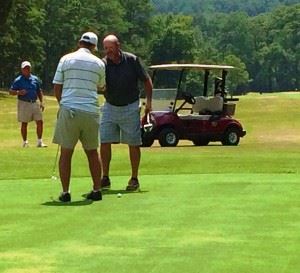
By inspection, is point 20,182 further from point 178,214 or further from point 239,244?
point 239,244

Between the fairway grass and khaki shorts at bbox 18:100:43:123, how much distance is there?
8259mm

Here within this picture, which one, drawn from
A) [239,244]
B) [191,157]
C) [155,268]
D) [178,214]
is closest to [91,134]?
[178,214]

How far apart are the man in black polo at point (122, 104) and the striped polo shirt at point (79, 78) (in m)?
0.83

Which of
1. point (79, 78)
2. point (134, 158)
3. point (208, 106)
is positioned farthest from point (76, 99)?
point (208, 106)

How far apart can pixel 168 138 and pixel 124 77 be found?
40.6 ft

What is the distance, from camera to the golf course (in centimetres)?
541

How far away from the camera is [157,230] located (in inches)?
258

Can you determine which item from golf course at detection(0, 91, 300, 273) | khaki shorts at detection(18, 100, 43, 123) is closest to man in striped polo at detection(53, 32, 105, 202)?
golf course at detection(0, 91, 300, 273)

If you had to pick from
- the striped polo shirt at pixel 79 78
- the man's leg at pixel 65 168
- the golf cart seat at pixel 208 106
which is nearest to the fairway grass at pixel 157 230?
the man's leg at pixel 65 168

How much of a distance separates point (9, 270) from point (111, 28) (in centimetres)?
11474

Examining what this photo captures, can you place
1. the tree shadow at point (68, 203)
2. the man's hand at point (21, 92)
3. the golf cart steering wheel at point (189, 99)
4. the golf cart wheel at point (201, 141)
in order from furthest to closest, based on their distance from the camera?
the golf cart wheel at point (201, 141), the golf cart steering wheel at point (189, 99), the man's hand at point (21, 92), the tree shadow at point (68, 203)

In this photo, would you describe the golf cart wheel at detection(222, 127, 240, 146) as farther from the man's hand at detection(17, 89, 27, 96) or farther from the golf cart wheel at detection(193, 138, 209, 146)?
the man's hand at detection(17, 89, 27, 96)

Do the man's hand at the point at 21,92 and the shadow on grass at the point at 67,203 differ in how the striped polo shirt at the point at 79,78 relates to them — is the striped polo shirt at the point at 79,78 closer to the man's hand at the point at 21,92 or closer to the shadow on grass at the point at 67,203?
the shadow on grass at the point at 67,203

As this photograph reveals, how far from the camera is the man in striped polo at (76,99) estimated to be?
870 centimetres
